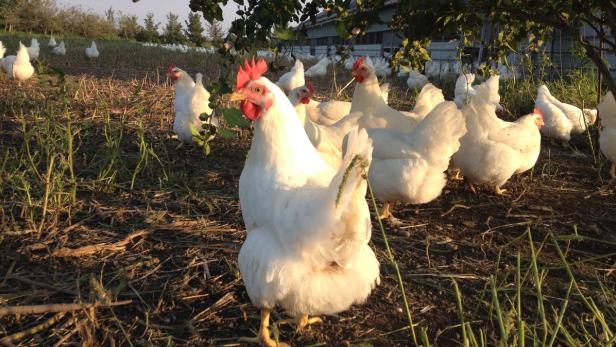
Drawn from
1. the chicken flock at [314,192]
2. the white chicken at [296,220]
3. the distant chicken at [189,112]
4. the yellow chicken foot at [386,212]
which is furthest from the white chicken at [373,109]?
the white chicken at [296,220]

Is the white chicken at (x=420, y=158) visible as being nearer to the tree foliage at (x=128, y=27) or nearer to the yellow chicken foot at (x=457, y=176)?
the yellow chicken foot at (x=457, y=176)

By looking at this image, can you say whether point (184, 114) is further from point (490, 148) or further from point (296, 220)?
point (296, 220)

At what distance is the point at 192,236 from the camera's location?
10.1 ft

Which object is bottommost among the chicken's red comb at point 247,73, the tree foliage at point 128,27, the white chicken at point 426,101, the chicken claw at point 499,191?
the chicken claw at point 499,191

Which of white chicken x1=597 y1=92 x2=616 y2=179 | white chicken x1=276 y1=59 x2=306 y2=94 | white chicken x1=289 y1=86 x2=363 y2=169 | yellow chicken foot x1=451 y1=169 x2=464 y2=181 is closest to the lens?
white chicken x1=289 y1=86 x2=363 y2=169

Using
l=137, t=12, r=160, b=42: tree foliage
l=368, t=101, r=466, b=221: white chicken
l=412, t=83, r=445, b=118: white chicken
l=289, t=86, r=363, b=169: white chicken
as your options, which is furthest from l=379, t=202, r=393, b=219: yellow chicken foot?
l=137, t=12, r=160, b=42: tree foliage

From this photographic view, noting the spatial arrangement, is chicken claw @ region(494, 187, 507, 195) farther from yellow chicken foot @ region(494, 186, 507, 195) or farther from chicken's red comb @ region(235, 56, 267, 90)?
chicken's red comb @ region(235, 56, 267, 90)

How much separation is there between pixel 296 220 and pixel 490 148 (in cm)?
288

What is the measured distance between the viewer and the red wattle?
2258 millimetres

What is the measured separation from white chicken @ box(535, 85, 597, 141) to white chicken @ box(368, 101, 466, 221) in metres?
3.58

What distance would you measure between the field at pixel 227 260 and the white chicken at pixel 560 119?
1442 millimetres

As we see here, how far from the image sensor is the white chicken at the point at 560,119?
6266mm

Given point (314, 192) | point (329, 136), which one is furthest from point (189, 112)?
point (314, 192)

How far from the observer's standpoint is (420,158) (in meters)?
3.53
